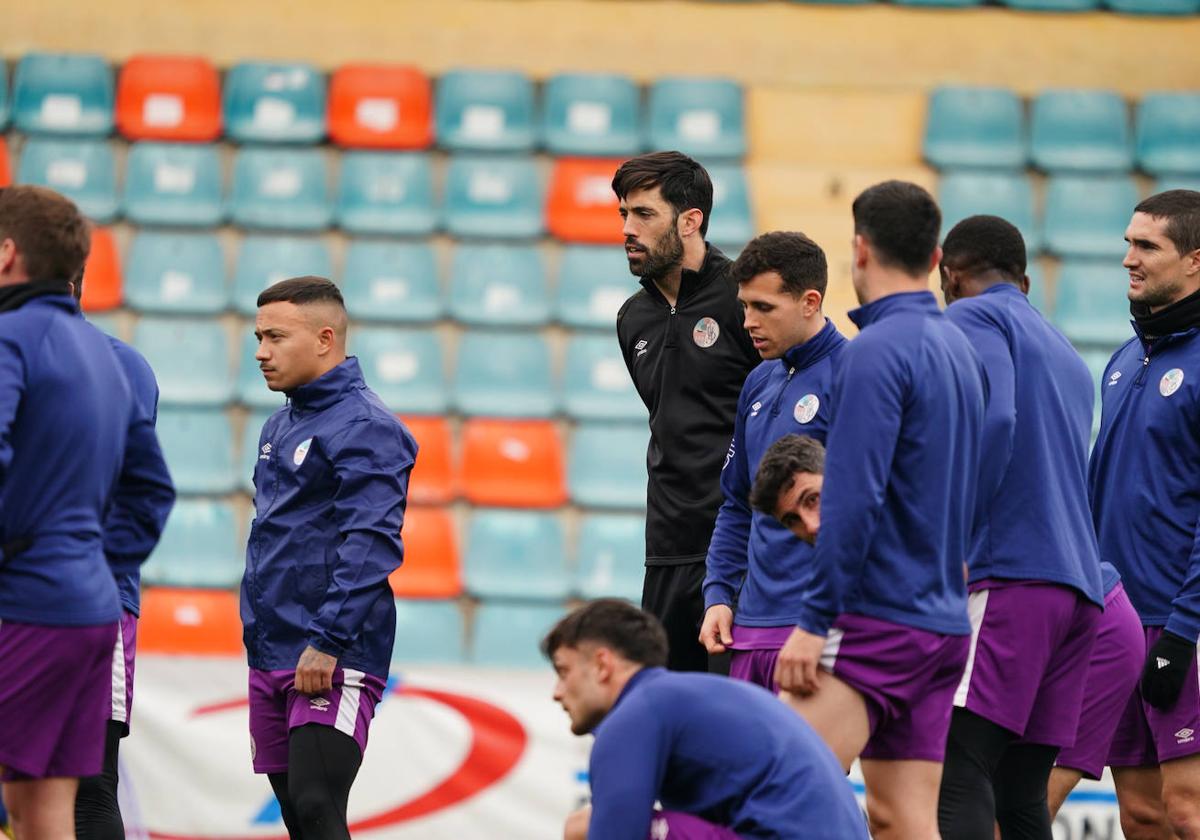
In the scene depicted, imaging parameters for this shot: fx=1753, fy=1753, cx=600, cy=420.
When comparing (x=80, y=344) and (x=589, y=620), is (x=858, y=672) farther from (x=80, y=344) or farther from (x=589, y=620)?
(x=80, y=344)

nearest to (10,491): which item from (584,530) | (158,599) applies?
(158,599)

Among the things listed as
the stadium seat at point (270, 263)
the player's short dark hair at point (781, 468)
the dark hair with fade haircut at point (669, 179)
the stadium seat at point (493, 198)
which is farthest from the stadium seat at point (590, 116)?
the player's short dark hair at point (781, 468)

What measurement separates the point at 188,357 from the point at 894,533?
597 centimetres

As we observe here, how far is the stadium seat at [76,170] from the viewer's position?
9617mm

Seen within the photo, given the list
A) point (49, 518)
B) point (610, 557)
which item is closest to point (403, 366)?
point (610, 557)

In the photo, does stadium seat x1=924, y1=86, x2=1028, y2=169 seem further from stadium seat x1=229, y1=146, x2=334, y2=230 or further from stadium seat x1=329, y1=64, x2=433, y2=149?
stadium seat x1=229, y1=146, x2=334, y2=230

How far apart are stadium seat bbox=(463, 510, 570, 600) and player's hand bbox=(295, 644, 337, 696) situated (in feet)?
12.1

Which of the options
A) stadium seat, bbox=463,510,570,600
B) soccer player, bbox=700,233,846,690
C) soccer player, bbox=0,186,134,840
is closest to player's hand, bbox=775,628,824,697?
soccer player, bbox=700,233,846,690

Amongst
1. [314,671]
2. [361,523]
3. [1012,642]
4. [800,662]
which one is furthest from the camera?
[361,523]

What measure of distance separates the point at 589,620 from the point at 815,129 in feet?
23.9

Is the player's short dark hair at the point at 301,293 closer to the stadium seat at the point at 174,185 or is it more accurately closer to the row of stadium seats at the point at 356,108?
the stadium seat at the point at 174,185

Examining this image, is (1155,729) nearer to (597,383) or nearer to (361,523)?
(361,523)

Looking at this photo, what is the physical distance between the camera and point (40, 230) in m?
3.95

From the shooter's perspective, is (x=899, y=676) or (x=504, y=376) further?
(x=504, y=376)
